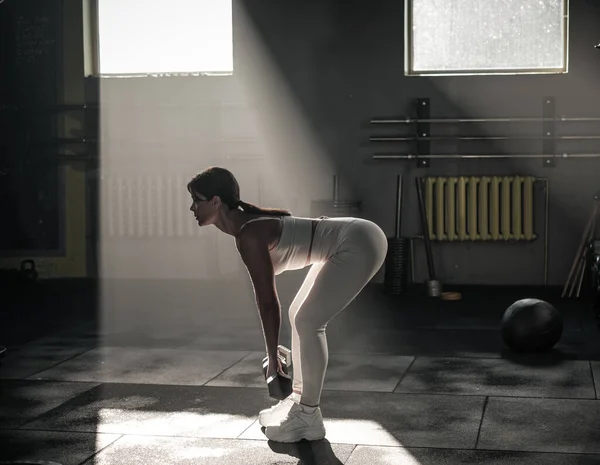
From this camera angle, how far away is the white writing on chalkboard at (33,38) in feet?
28.4

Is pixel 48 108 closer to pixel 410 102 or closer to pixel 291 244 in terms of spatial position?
pixel 410 102

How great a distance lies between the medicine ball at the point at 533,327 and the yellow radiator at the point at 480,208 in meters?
2.70

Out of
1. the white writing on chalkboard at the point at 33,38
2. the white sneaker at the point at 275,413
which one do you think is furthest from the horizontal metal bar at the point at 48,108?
the white sneaker at the point at 275,413

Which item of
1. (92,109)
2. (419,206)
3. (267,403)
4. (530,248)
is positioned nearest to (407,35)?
(419,206)

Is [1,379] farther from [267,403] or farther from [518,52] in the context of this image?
[518,52]

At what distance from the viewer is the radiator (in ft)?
28.2

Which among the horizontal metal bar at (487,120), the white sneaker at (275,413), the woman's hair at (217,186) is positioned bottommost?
the white sneaker at (275,413)

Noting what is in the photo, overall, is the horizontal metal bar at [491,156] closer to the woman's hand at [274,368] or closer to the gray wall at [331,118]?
the gray wall at [331,118]

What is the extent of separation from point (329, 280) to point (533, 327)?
2117 millimetres

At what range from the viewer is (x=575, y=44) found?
25.3 feet

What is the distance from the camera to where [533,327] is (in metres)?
5.09

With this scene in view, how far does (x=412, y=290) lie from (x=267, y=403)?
3.80 metres

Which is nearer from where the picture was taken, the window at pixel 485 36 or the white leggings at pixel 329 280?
the white leggings at pixel 329 280

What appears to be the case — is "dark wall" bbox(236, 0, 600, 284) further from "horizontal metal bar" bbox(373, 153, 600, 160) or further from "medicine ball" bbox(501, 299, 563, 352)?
"medicine ball" bbox(501, 299, 563, 352)
